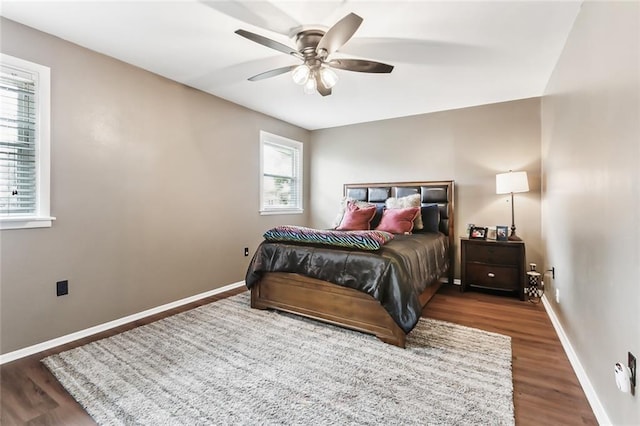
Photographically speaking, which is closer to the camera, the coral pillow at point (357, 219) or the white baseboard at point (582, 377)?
the white baseboard at point (582, 377)

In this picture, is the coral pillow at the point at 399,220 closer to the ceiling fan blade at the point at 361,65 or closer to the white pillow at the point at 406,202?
the white pillow at the point at 406,202

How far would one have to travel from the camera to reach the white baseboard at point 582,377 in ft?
4.99

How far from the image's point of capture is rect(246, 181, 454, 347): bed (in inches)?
90.8

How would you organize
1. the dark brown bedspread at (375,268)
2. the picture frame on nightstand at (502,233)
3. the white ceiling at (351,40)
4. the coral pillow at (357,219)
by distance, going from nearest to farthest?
1. the white ceiling at (351,40)
2. the dark brown bedspread at (375,268)
3. the picture frame on nightstand at (502,233)
4. the coral pillow at (357,219)

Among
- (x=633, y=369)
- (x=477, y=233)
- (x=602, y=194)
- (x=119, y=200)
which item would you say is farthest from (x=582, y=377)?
(x=119, y=200)

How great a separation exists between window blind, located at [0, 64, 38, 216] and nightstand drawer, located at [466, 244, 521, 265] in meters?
4.32

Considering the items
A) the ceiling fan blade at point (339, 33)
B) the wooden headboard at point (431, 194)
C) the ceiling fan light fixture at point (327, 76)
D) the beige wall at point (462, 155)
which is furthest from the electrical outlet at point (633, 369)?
the wooden headboard at point (431, 194)

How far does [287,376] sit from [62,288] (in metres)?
1.99

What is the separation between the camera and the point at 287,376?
1933 millimetres

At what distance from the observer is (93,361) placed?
212 cm

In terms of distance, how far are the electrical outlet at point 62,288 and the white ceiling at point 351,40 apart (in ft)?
6.44

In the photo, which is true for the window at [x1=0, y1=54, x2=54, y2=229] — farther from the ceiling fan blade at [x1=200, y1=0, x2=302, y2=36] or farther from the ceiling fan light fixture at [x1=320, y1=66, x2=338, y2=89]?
the ceiling fan light fixture at [x1=320, y1=66, x2=338, y2=89]

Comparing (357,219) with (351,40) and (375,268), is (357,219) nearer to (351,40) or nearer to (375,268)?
(375,268)

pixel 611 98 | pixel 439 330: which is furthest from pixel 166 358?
pixel 611 98
